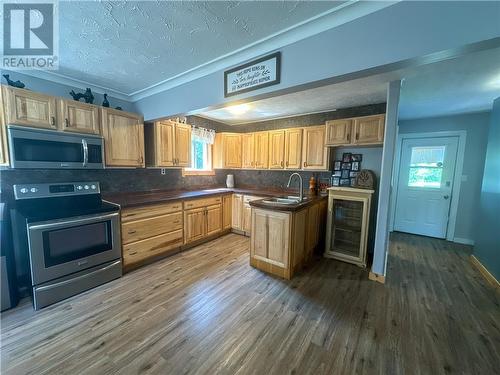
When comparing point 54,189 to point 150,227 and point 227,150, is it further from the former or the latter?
point 227,150

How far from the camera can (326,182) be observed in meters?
3.81

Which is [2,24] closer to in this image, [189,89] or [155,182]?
[189,89]

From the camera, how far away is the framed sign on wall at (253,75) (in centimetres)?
169

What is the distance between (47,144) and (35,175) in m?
0.52

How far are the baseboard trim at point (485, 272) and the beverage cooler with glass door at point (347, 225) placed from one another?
1442 mm

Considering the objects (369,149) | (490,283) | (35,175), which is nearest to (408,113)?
(369,149)

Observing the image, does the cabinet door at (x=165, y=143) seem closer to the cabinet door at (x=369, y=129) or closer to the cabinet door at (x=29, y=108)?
the cabinet door at (x=29, y=108)

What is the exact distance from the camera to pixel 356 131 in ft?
10.2

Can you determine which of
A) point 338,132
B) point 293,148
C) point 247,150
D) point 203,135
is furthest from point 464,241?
point 203,135

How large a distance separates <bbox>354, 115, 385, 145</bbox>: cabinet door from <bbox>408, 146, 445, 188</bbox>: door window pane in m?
2.19

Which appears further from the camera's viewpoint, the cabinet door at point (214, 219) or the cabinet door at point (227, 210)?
the cabinet door at point (227, 210)

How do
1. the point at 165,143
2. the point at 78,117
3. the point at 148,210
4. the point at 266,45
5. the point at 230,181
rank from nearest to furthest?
the point at 266,45 → the point at 78,117 → the point at 148,210 → the point at 165,143 → the point at 230,181

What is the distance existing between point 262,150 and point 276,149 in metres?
0.34

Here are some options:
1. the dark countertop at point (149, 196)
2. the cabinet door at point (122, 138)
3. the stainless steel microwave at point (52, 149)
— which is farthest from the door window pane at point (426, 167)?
the stainless steel microwave at point (52, 149)
